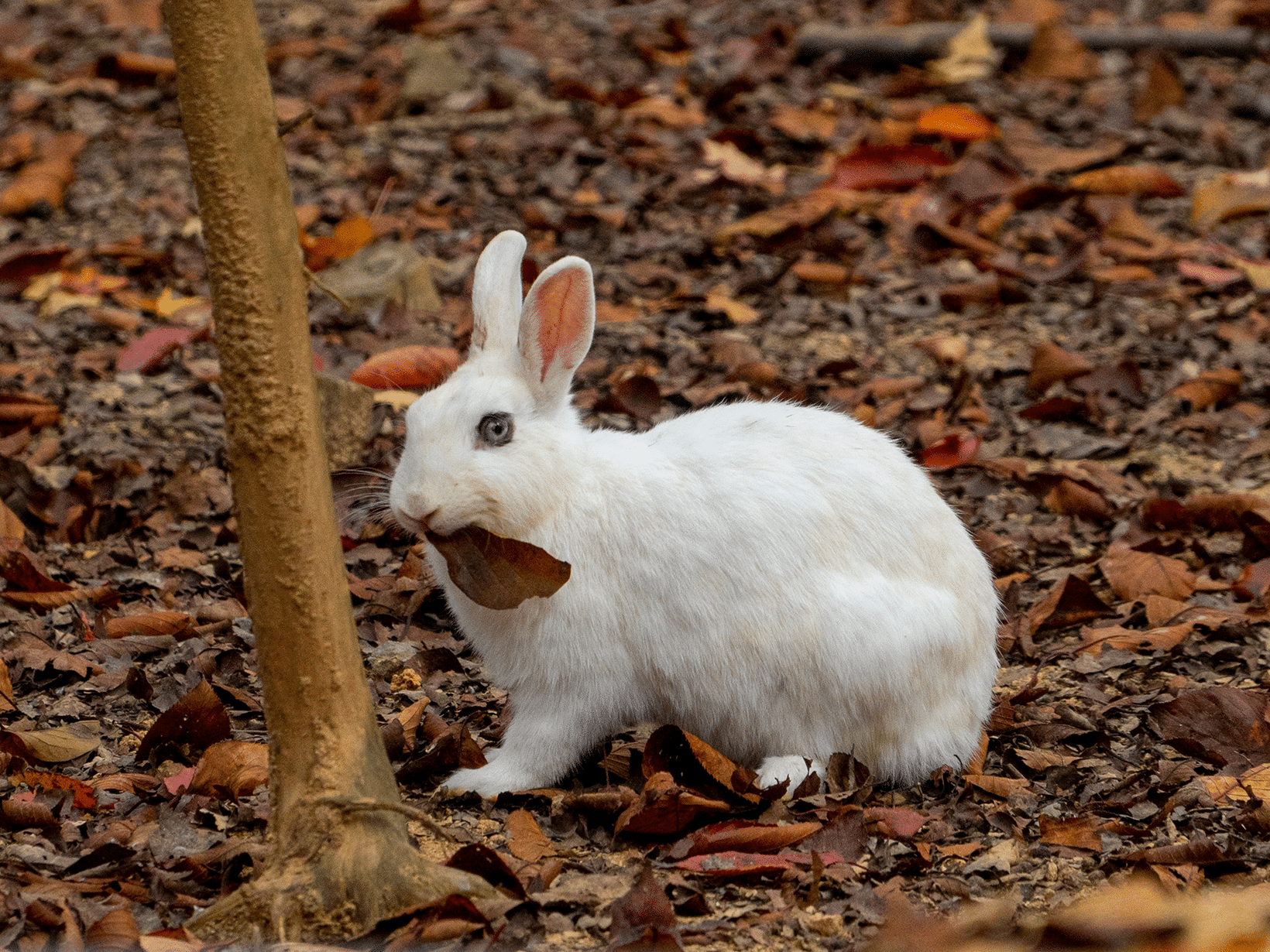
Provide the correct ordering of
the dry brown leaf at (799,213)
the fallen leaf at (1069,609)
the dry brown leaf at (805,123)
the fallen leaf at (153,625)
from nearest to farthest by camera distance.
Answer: the fallen leaf at (153,625)
the fallen leaf at (1069,609)
the dry brown leaf at (799,213)
the dry brown leaf at (805,123)

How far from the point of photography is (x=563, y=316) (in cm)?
391

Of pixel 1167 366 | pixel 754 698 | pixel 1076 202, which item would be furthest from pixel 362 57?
pixel 754 698

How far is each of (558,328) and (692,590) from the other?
79 centimetres

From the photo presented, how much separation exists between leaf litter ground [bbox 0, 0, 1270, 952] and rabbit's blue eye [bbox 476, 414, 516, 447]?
0.76 m

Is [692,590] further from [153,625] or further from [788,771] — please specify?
[153,625]

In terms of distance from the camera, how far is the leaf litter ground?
3.45 metres

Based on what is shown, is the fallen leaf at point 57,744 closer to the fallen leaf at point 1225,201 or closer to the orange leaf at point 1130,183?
the orange leaf at point 1130,183

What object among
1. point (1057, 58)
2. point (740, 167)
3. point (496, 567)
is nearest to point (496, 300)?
point (496, 567)

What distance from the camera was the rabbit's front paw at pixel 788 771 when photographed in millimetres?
3834

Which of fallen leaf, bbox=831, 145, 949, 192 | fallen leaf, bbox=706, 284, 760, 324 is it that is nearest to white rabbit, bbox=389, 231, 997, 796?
fallen leaf, bbox=706, 284, 760, 324

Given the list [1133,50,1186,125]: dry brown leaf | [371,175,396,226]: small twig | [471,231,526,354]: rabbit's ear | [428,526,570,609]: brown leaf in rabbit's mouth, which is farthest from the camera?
[1133,50,1186,125]: dry brown leaf

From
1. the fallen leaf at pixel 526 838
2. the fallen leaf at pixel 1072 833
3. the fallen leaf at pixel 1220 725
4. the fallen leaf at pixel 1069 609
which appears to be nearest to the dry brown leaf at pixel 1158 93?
the fallen leaf at pixel 1069 609

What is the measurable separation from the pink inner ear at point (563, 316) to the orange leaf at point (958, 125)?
5.61 metres

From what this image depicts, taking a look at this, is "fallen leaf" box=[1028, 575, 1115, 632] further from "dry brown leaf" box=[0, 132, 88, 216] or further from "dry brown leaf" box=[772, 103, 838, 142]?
"dry brown leaf" box=[0, 132, 88, 216]
